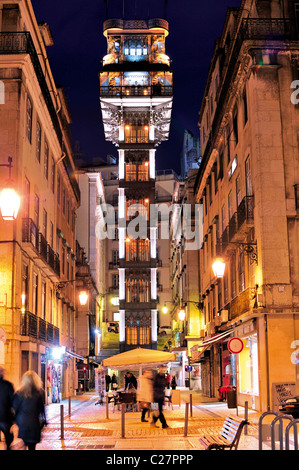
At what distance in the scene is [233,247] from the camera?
98.7 ft

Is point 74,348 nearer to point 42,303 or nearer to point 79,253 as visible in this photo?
point 79,253

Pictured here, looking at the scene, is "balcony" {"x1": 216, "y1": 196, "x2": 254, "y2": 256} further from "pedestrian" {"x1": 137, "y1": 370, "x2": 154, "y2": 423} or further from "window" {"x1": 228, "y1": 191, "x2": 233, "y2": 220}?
"pedestrian" {"x1": 137, "y1": 370, "x2": 154, "y2": 423}

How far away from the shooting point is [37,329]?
29453 mm

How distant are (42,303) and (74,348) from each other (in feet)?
57.6

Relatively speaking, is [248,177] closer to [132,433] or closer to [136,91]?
[132,433]

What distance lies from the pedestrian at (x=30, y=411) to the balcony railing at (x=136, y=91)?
176ft

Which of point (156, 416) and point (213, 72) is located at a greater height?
point (213, 72)

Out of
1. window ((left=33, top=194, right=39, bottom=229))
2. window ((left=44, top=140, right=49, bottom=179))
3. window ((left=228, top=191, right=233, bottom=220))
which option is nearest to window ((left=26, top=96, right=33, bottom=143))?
window ((left=33, top=194, right=39, bottom=229))

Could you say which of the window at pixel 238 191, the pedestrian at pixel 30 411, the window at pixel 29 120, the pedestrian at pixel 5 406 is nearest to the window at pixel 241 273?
the window at pixel 238 191

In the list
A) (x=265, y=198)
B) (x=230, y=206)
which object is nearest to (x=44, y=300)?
(x=230, y=206)

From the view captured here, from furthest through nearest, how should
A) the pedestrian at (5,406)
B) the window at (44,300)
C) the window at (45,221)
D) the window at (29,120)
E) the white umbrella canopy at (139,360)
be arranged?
1. the window at (45,221)
2. the window at (44,300)
3. the window at (29,120)
4. the white umbrella canopy at (139,360)
5. the pedestrian at (5,406)

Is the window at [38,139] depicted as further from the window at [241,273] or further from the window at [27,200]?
the window at [241,273]

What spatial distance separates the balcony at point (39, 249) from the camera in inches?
1038

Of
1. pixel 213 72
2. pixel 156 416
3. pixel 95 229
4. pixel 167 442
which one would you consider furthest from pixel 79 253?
pixel 167 442
